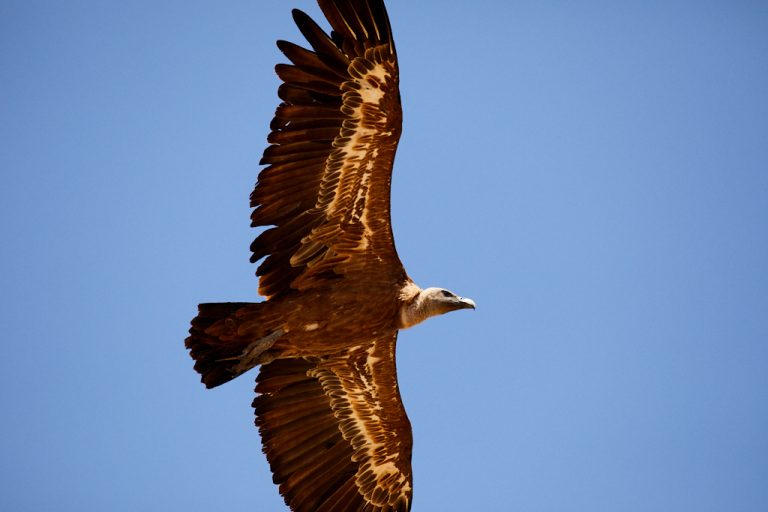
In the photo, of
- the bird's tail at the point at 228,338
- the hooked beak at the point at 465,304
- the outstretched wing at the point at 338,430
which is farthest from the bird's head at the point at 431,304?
the bird's tail at the point at 228,338

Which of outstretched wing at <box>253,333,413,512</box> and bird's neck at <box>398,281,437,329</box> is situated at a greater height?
bird's neck at <box>398,281,437,329</box>

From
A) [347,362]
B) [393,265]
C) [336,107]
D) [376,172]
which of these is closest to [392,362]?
[347,362]

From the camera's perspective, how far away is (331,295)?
41.0ft

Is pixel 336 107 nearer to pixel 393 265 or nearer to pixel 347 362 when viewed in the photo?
pixel 393 265

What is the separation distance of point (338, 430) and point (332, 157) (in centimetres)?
388

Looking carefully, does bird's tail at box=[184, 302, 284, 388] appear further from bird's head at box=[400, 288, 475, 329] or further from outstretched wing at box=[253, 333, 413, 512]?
bird's head at box=[400, 288, 475, 329]

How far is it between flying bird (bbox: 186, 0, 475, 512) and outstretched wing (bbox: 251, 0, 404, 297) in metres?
0.01

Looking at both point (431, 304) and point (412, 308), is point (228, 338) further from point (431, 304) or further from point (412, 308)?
point (431, 304)

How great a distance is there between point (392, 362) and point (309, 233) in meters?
2.29

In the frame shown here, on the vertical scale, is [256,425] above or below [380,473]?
above

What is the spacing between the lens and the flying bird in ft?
38.1

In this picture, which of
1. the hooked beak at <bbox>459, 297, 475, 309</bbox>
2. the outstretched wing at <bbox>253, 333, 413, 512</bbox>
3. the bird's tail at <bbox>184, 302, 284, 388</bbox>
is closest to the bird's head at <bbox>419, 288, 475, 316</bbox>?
the hooked beak at <bbox>459, 297, 475, 309</bbox>

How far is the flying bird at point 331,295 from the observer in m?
11.6

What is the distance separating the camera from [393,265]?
41.7 feet
